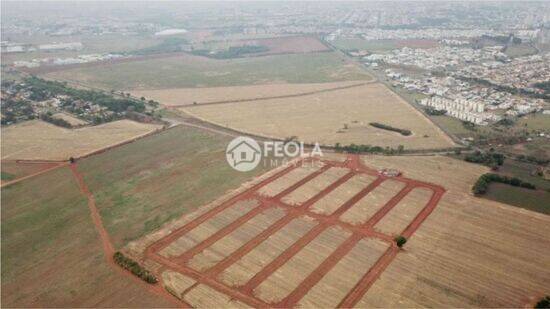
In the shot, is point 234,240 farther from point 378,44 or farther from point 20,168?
point 378,44

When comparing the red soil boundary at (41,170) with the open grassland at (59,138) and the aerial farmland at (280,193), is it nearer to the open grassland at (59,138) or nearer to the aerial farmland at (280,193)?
the aerial farmland at (280,193)

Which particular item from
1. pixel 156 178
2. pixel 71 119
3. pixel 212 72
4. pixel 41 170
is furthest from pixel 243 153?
pixel 212 72

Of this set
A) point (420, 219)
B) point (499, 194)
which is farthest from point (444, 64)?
point (420, 219)

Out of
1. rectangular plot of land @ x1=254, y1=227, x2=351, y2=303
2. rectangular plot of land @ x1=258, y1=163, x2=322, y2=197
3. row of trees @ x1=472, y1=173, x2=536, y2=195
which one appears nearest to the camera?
rectangular plot of land @ x1=254, y1=227, x2=351, y2=303

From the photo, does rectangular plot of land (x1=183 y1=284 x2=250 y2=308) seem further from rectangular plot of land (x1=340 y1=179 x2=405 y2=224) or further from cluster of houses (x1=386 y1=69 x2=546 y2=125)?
cluster of houses (x1=386 y1=69 x2=546 y2=125)

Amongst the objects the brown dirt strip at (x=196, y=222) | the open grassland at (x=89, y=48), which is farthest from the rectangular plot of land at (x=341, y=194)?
the open grassland at (x=89, y=48)

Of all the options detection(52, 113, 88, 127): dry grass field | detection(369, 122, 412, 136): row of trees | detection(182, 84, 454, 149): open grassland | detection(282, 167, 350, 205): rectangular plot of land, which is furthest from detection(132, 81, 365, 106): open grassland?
detection(282, 167, 350, 205): rectangular plot of land
